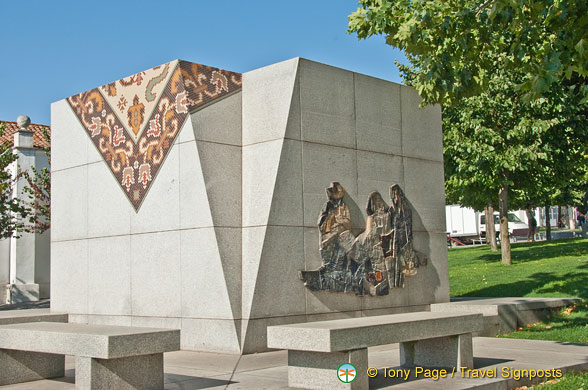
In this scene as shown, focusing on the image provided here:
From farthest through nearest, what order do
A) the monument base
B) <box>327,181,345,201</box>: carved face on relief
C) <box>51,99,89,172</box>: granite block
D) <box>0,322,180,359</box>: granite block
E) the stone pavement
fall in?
the monument base
<box>51,99,89,172</box>: granite block
<box>327,181,345,201</box>: carved face on relief
the stone pavement
<box>0,322,180,359</box>: granite block

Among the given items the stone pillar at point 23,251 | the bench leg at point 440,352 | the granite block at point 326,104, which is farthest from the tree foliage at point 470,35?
the stone pillar at point 23,251

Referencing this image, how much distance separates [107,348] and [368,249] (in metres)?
6.43

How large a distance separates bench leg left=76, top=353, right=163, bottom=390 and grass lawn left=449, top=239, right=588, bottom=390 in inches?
177

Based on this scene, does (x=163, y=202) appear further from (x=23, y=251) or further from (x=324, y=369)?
(x=23, y=251)

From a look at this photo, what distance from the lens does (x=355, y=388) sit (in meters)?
Result: 7.19

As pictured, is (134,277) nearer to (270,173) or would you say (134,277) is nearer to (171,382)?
(270,173)

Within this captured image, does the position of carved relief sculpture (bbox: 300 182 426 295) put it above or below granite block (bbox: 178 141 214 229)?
below

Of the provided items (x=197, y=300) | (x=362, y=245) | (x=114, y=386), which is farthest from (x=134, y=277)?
(x=114, y=386)

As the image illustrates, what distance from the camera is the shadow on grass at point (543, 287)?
16.9 m

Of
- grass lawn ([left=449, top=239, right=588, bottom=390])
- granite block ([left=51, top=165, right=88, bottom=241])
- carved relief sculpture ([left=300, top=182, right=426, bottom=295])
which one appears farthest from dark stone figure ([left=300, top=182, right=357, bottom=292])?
granite block ([left=51, top=165, right=88, bottom=241])

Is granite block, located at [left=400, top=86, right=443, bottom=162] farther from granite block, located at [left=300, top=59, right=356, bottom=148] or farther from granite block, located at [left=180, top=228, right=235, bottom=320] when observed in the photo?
granite block, located at [left=180, top=228, right=235, bottom=320]

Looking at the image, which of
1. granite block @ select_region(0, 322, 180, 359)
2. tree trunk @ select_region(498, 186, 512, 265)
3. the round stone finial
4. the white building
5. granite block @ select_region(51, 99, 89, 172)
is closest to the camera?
granite block @ select_region(0, 322, 180, 359)

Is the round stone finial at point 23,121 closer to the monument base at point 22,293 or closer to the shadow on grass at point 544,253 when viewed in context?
the monument base at point 22,293

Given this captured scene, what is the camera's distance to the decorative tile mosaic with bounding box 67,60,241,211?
11.5m
